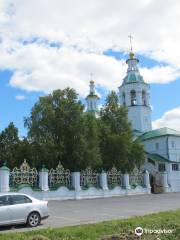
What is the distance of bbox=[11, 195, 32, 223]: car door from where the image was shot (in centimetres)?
1322

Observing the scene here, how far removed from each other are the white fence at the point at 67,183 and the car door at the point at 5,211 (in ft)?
39.4

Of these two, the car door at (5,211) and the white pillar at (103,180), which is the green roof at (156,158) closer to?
the white pillar at (103,180)

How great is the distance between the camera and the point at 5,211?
42.7ft

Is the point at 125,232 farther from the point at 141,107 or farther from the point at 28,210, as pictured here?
the point at 141,107

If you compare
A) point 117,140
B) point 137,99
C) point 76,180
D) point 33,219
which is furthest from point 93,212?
point 137,99

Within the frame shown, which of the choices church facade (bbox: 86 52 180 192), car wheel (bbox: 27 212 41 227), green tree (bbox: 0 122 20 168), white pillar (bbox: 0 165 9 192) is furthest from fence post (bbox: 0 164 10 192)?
church facade (bbox: 86 52 180 192)

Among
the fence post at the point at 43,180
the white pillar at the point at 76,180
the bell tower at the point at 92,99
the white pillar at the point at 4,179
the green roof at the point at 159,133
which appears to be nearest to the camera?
the white pillar at the point at 4,179

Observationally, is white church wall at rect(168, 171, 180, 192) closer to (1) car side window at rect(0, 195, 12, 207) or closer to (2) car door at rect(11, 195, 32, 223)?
(2) car door at rect(11, 195, 32, 223)

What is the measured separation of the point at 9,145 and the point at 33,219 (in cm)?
2541

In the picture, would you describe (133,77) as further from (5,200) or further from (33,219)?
(5,200)

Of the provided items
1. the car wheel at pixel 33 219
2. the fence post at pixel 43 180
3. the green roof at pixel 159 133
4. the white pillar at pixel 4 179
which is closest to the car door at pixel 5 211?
the car wheel at pixel 33 219

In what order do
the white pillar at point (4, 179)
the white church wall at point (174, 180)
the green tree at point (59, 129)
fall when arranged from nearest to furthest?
the white pillar at point (4, 179) < the green tree at point (59, 129) < the white church wall at point (174, 180)

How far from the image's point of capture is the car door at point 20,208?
13.2 m

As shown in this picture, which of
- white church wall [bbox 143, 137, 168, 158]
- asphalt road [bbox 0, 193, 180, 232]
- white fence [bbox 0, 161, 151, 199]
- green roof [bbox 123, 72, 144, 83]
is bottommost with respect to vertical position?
asphalt road [bbox 0, 193, 180, 232]
